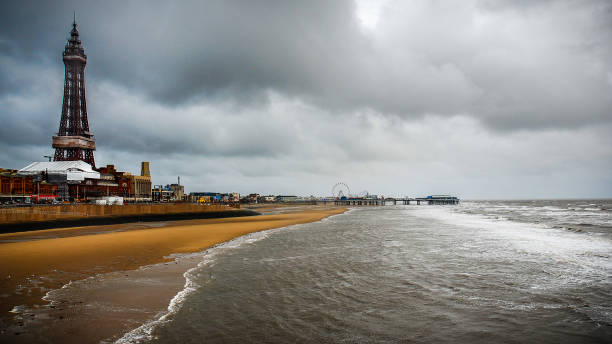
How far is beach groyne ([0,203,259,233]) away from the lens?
27.7 m

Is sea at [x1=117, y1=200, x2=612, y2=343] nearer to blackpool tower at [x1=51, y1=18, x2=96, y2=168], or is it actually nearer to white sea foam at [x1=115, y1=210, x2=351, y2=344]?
white sea foam at [x1=115, y1=210, x2=351, y2=344]

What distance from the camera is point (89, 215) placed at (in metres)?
35.8

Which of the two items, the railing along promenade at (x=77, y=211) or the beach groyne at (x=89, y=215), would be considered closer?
the beach groyne at (x=89, y=215)

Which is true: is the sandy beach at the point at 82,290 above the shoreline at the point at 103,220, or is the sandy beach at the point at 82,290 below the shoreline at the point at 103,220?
above

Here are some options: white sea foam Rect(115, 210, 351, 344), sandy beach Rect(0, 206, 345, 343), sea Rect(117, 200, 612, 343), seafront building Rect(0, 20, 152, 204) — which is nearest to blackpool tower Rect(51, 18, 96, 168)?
seafront building Rect(0, 20, 152, 204)

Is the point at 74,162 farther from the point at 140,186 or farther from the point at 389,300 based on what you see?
the point at 389,300

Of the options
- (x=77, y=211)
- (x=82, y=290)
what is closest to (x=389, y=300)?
(x=82, y=290)

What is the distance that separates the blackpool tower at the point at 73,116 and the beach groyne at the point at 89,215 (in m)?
96.1

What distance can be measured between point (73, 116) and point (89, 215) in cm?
A: 10800

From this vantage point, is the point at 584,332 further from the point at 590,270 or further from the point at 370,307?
the point at 590,270

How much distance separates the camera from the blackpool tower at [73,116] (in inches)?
4574

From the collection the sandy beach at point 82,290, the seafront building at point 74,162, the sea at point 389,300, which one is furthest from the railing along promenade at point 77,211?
the seafront building at point 74,162

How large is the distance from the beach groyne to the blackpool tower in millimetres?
96142

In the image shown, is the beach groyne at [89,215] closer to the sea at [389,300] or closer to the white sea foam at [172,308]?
the white sea foam at [172,308]
